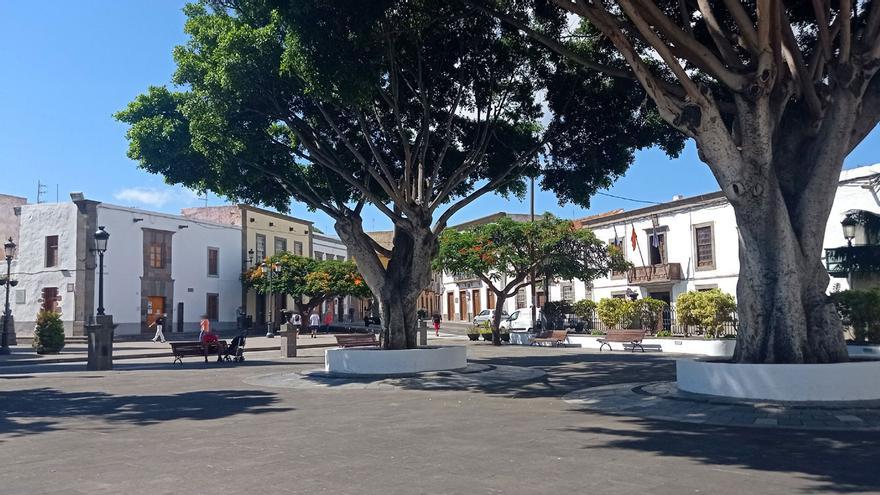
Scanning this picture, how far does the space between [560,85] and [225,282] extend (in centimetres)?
3481

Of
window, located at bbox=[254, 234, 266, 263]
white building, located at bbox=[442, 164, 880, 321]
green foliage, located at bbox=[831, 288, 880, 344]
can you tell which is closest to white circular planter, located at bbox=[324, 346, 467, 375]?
green foliage, located at bbox=[831, 288, 880, 344]

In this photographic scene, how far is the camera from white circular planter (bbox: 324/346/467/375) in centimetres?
1625

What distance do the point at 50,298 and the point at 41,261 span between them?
79.7 inches

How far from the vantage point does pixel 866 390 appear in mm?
10773

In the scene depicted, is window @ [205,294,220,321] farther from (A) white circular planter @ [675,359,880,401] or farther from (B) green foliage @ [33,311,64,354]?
(A) white circular planter @ [675,359,880,401]

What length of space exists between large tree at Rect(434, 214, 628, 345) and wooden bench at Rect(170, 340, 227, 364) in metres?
10.8

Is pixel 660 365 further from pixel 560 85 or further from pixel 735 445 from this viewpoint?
pixel 735 445

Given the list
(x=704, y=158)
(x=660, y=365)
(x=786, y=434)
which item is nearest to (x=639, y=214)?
(x=660, y=365)

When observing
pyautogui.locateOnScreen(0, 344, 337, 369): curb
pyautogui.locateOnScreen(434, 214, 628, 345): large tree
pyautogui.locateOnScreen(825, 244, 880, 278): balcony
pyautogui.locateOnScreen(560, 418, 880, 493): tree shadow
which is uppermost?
pyautogui.locateOnScreen(434, 214, 628, 345): large tree

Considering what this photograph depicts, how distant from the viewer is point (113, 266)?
3831 centimetres

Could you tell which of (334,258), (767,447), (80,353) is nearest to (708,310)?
(767,447)

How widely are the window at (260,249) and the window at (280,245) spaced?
1.54 metres

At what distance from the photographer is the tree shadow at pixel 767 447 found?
6375 mm

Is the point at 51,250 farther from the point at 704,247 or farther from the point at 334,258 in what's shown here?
the point at 704,247
